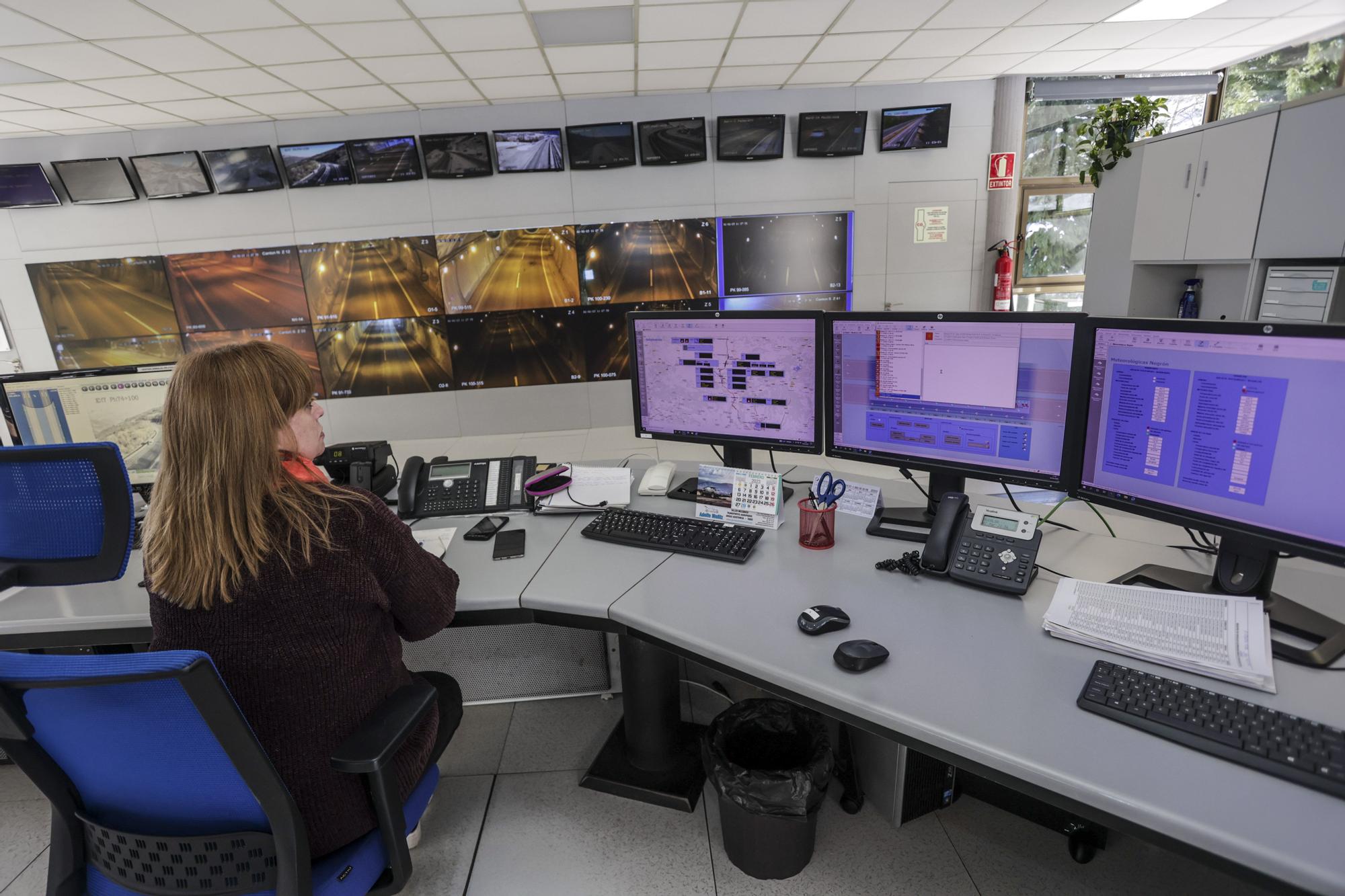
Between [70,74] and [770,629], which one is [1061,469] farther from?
[70,74]

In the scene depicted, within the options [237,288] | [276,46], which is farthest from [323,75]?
[237,288]

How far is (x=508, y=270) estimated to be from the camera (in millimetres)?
5117

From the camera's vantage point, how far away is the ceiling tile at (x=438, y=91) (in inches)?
167

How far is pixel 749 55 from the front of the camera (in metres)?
4.12

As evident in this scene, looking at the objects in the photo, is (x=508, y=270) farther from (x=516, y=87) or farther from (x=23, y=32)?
(x=23, y=32)

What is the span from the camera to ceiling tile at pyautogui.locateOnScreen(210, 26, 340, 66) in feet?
10.7

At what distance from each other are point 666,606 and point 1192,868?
1.43 m

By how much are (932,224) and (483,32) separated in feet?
11.9

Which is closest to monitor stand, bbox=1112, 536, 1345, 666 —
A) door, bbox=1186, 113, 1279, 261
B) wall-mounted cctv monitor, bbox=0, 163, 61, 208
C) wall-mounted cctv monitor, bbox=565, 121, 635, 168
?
door, bbox=1186, 113, 1279, 261

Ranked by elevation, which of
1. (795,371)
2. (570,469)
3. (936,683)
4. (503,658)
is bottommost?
(503,658)

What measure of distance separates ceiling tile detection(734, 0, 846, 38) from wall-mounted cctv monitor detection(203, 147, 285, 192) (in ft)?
11.7

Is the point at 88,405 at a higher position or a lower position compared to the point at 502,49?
lower

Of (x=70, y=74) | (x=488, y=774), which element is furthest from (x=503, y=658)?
(x=70, y=74)

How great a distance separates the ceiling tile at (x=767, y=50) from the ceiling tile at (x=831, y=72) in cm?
22
